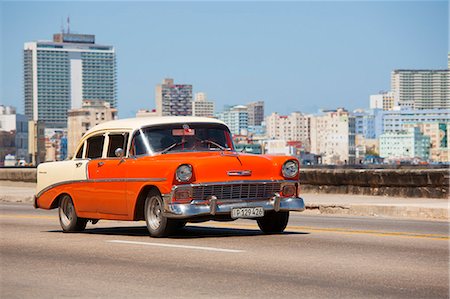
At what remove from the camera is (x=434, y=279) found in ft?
33.8

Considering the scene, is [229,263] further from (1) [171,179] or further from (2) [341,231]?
(2) [341,231]

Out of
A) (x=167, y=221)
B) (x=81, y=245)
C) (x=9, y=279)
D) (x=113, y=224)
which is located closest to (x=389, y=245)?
(x=167, y=221)

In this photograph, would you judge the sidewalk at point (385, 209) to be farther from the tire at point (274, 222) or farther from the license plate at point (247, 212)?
the license plate at point (247, 212)

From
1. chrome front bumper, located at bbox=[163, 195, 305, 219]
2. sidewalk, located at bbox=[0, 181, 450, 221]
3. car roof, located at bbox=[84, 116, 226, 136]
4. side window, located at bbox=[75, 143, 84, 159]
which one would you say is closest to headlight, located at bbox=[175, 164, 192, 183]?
chrome front bumper, located at bbox=[163, 195, 305, 219]

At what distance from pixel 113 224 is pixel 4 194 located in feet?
50.2

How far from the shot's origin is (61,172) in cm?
1770

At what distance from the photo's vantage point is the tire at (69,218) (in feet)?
56.2

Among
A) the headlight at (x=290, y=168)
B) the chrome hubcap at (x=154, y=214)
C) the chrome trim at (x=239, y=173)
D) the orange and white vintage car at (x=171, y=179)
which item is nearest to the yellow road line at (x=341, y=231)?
the orange and white vintage car at (x=171, y=179)

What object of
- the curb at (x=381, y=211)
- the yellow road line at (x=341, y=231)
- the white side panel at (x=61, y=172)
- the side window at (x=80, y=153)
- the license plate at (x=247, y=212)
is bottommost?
the curb at (x=381, y=211)

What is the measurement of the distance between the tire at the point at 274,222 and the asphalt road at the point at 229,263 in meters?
0.18

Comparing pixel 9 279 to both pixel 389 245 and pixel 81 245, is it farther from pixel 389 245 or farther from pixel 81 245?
pixel 389 245

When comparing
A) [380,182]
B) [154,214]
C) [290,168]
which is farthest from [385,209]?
[154,214]

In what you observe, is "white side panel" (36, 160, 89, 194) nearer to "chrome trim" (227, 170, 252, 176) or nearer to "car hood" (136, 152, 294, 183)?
"car hood" (136, 152, 294, 183)

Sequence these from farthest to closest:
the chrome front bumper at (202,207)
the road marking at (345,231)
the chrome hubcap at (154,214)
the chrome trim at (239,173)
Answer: the road marking at (345,231) < the chrome hubcap at (154,214) < the chrome trim at (239,173) < the chrome front bumper at (202,207)
